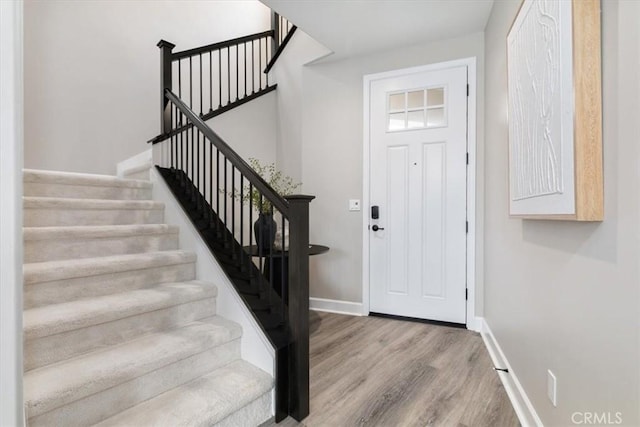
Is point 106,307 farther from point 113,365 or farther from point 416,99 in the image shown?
point 416,99

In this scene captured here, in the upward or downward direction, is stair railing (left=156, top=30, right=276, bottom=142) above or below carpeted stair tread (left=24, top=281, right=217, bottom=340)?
above

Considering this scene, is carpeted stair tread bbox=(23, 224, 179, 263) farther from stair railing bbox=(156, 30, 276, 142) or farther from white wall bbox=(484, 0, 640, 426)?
white wall bbox=(484, 0, 640, 426)

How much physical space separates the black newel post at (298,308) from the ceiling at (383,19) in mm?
1759

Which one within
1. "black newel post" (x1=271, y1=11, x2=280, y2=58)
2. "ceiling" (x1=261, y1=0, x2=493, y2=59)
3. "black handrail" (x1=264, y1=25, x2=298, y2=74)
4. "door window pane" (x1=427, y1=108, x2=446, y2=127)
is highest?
"black newel post" (x1=271, y1=11, x2=280, y2=58)

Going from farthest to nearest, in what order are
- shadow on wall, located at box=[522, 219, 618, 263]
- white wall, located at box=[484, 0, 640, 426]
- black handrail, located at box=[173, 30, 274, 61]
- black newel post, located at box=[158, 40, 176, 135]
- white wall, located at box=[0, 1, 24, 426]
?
black handrail, located at box=[173, 30, 274, 61], black newel post, located at box=[158, 40, 176, 135], shadow on wall, located at box=[522, 219, 618, 263], white wall, located at box=[484, 0, 640, 426], white wall, located at box=[0, 1, 24, 426]

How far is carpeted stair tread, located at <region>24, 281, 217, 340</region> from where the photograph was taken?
4.79 ft

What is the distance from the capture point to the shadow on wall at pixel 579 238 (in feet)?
3.25

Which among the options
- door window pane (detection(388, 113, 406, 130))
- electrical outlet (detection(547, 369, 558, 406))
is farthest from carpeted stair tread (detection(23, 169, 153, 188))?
electrical outlet (detection(547, 369, 558, 406))

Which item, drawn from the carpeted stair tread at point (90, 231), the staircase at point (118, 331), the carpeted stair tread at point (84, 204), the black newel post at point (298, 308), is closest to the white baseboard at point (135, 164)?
the carpeted stair tread at point (84, 204)

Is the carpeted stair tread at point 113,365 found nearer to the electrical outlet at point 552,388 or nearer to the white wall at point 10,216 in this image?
the white wall at point 10,216

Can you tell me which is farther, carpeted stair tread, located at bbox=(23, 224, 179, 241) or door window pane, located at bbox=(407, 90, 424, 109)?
door window pane, located at bbox=(407, 90, 424, 109)

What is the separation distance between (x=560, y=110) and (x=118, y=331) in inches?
84.3

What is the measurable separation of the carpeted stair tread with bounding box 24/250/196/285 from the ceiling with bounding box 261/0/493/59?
6.53 ft

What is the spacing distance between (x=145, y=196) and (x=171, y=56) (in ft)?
4.11
